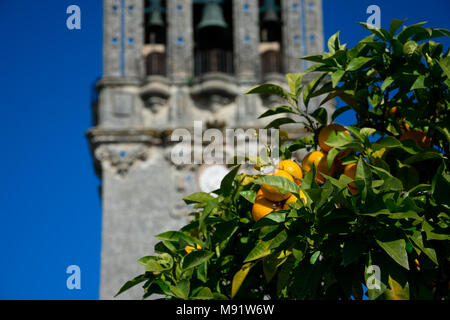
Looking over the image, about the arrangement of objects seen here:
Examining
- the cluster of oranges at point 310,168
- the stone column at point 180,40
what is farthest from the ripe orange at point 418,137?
the stone column at point 180,40

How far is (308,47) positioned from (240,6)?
283 centimetres

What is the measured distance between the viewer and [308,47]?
2884 centimetres

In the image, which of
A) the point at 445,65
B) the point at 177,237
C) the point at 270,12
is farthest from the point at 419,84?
the point at 270,12

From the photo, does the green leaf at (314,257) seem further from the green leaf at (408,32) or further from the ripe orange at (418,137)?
the green leaf at (408,32)

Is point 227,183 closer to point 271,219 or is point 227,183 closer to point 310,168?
point 310,168

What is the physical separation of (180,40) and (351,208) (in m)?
25.3

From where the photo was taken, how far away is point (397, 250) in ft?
13.3

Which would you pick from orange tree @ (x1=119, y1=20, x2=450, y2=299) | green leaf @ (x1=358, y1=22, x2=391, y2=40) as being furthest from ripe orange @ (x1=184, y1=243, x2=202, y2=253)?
green leaf @ (x1=358, y1=22, x2=391, y2=40)

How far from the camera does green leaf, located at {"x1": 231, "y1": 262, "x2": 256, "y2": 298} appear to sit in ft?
16.0

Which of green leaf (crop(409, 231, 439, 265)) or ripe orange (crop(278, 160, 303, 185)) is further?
ripe orange (crop(278, 160, 303, 185))

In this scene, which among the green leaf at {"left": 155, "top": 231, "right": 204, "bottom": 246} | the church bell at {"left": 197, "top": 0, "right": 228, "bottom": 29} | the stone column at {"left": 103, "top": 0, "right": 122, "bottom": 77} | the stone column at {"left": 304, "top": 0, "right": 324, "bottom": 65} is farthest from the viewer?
the stone column at {"left": 304, "top": 0, "right": 324, "bottom": 65}

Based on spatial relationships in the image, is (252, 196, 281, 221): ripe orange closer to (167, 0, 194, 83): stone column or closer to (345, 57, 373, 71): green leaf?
(345, 57, 373, 71): green leaf

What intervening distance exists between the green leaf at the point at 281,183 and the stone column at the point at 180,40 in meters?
24.1

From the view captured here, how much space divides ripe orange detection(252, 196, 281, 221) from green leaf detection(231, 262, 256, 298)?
0.28 metres
